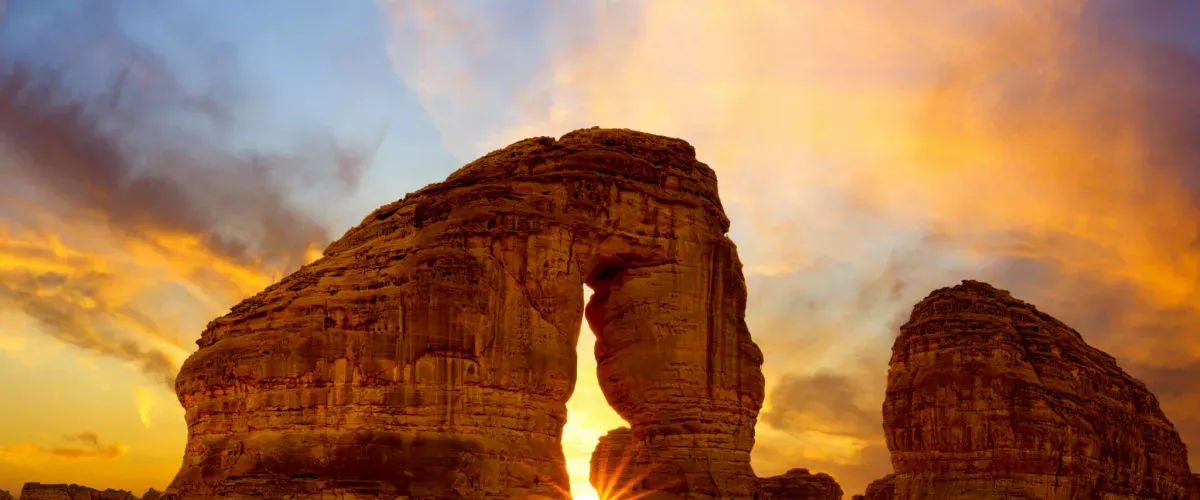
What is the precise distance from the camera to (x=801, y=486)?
70.1 metres

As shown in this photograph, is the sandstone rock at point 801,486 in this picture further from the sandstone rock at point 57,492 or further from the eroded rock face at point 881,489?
the sandstone rock at point 57,492

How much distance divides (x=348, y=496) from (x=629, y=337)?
1261cm

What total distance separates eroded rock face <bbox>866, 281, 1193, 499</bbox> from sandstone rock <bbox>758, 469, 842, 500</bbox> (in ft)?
14.3

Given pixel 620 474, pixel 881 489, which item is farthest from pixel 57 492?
pixel 881 489

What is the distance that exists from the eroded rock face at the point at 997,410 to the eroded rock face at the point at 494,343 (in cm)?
2639

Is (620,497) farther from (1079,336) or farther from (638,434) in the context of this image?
(1079,336)

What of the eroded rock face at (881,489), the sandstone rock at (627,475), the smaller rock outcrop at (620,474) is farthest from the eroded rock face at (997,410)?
Answer: the sandstone rock at (627,475)

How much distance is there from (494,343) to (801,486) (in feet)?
125

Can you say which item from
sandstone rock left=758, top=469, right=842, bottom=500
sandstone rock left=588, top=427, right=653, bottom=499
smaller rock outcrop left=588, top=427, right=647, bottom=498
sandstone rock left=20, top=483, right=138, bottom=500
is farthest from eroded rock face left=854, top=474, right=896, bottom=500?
sandstone rock left=20, top=483, right=138, bottom=500

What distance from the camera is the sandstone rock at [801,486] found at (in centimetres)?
6938

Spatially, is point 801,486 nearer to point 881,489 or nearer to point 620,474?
point 881,489

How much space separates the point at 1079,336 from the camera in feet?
258

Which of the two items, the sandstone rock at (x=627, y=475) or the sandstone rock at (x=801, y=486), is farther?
the sandstone rock at (x=801, y=486)

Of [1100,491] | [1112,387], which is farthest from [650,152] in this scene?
[1112,387]
